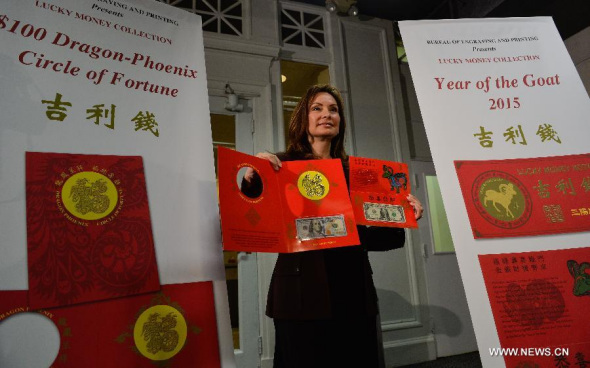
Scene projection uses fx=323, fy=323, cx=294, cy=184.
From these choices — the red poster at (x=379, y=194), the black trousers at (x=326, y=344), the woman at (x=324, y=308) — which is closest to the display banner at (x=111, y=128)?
the woman at (x=324, y=308)

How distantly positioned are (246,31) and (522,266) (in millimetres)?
2746

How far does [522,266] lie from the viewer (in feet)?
2.37

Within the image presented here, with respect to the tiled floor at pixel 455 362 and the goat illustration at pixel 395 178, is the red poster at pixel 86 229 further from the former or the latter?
the tiled floor at pixel 455 362

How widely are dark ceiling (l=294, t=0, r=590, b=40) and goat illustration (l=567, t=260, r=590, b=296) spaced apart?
3044mm

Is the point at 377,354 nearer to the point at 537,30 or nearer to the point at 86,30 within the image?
the point at 537,30

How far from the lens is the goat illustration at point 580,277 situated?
28.0 inches

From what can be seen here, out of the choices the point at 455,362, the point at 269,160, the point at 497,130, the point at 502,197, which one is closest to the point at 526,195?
the point at 502,197

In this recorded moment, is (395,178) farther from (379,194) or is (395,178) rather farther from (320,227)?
(320,227)

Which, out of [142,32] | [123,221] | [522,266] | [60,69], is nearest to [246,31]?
[142,32]

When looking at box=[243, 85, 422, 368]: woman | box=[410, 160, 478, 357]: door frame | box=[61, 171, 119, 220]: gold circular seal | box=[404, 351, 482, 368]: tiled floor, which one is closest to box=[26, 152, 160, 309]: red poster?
box=[61, 171, 119, 220]: gold circular seal

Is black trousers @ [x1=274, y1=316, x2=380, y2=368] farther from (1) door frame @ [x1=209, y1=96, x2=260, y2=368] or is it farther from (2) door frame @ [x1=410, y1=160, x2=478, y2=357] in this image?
(2) door frame @ [x1=410, y1=160, x2=478, y2=357]

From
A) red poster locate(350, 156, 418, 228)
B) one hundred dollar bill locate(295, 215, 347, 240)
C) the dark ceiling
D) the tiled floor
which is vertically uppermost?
the dark ceiling

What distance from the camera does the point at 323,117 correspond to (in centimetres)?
125

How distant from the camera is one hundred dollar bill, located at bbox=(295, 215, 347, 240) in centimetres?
88
